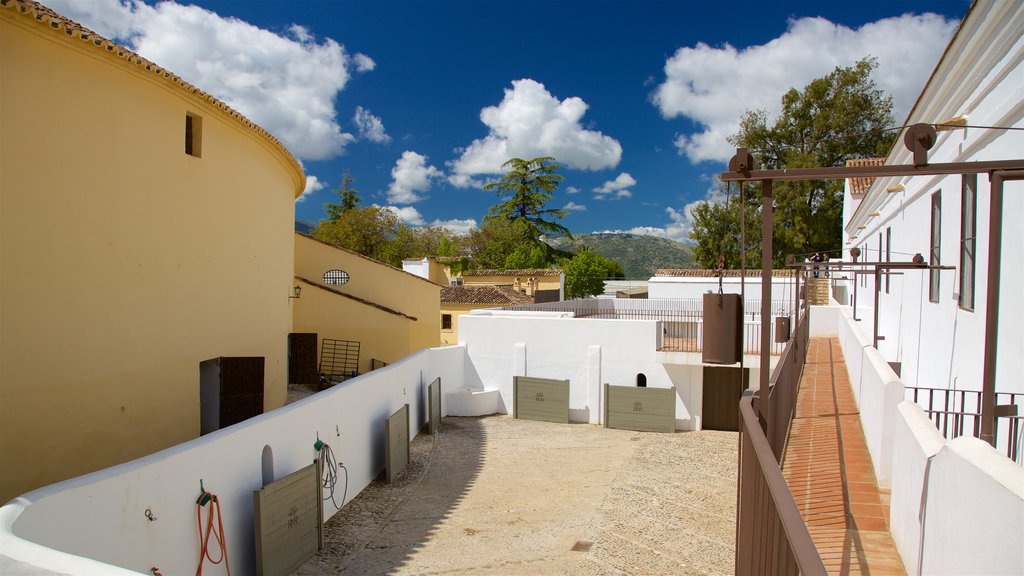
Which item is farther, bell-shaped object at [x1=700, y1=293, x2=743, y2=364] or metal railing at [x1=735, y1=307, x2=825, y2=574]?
bell-shaped object at [x1=700, y1=293, x2=743, y2=364]

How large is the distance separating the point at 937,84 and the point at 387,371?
10947 millimetres

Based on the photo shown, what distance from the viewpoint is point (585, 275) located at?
4884 centimetres

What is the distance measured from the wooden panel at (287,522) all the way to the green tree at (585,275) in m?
35.2

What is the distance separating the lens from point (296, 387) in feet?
60.8

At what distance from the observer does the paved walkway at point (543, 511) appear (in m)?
9.62

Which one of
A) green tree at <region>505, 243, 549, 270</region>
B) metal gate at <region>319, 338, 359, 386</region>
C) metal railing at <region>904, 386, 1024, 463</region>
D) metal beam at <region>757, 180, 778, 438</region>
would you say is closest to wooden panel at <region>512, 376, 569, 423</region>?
metal gate at <region>319, 338, 359, 386</region>

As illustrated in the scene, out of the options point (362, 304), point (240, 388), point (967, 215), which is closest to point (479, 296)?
point (362, 304)

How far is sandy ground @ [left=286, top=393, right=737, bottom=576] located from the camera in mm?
9625

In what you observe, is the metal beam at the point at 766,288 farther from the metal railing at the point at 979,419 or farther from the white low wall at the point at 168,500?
the white low wall at the point at 168,500

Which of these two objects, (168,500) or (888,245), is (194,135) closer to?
(168,500)

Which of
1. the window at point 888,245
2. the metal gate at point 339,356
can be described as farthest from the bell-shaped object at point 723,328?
the metal gate at point 339,356

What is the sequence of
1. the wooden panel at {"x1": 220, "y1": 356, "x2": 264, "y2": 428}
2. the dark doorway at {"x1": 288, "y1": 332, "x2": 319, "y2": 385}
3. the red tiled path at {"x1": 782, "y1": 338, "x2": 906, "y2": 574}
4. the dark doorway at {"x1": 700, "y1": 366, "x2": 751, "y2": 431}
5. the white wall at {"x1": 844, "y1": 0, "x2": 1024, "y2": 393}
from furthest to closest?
the dark doorway at {"x1": 700, "y1": 366, "x2": 751, "y2": 431}, the dark doorway at {"x1": 288, "y1": 332, "x2": 319, "y2": 385}, the wooden panel at {"x1": 220, "y1": 356, "x2": 264, "y2": 428}, the white wall at {"x1": 844, "y1": 0, "x2": 1024, "y2": 393}, the red tiled path at {"x1": 782, "y1": 338, "x2": 906, "y2": 574}

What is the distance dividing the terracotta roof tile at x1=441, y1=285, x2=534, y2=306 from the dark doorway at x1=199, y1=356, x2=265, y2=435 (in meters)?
19.4

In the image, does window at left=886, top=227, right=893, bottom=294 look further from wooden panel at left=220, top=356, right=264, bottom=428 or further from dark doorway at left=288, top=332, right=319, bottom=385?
dark doorway at left=288, top=332, right=319, bottom=385
